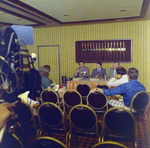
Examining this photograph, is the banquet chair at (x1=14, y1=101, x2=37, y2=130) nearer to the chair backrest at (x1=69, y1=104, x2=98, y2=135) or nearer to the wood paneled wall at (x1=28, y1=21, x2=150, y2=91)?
the chair backrest at (x1=69, y1=104, x2=98, y2=135)

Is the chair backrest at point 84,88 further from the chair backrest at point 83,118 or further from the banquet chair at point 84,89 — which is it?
the chair backrest at point 83,118

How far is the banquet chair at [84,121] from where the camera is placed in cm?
214

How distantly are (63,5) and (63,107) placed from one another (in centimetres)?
253

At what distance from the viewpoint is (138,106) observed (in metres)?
2.78

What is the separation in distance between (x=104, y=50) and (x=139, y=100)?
4238 mm

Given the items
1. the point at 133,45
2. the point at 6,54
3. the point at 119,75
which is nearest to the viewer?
the point at 6,54

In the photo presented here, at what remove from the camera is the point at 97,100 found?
10.1 feet

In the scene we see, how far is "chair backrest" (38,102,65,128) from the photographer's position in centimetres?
228

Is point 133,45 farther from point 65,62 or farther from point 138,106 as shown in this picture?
point 138,106

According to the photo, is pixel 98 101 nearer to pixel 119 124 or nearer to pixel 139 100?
pixel 139 100

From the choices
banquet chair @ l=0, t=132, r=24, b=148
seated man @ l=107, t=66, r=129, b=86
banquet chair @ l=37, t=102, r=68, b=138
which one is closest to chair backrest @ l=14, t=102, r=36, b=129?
banquet chair @ l=37, t=102, r=68, b=138

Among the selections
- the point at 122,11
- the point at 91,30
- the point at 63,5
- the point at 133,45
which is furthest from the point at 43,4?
the point at 133,45

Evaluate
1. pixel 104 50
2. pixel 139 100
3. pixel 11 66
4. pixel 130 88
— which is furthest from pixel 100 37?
pixel 11 66

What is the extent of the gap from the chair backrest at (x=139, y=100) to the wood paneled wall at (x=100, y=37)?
12.6 feet
